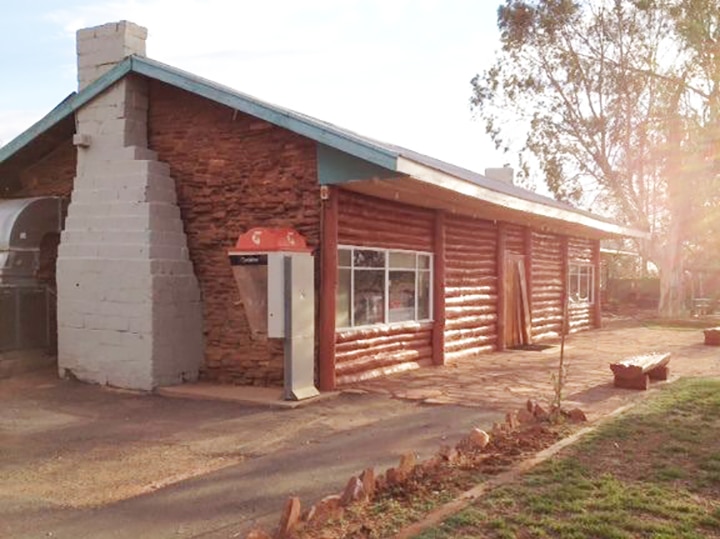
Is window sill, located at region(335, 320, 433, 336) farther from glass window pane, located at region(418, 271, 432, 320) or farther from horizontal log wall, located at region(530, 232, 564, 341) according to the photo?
horizontal log wall, located at region(530, 232, 564, 341)

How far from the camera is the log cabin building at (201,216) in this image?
1082 cm

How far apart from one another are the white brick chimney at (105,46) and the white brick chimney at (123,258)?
0.06 feet

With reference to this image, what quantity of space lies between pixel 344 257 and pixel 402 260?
191cm

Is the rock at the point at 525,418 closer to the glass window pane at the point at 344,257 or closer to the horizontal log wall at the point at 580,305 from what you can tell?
the glass window pane at the point at 344,257

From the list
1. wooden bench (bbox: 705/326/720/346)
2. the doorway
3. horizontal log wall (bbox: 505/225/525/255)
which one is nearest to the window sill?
the doorway

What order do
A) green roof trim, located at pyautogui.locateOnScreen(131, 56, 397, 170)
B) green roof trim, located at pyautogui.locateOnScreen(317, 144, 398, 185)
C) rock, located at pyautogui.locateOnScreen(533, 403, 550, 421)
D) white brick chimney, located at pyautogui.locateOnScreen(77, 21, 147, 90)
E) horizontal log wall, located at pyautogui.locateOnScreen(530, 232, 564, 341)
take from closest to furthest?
1. rock, located at pyautogui.locateOnScreen(533, 403, 550, 421)
2. green roof trim, located at pyautogui.locateOnScreen(131, 56, 397, 170)
3. green roof trim, located at pyautogui.locateOnScreen(317, 144, 398, 185)
4. white brick chimney, located at pyautogui.locateOnScreen(77, 21, 147, 90)
5. horizontal log wall, located at pyautogui.locateOnScreen(530, 232, 564, 341)

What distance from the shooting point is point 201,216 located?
1162 cm

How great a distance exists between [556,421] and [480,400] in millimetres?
2097

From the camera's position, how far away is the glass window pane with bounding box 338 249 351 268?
11422mm

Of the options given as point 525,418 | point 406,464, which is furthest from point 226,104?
point 406,464

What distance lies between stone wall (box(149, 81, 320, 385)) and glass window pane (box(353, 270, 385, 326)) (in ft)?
4.97

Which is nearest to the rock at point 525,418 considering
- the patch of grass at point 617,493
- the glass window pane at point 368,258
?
the patch of grass at point 617,493

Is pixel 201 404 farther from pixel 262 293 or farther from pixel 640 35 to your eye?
pixel 640 35

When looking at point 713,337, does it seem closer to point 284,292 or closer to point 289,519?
point 284,292
